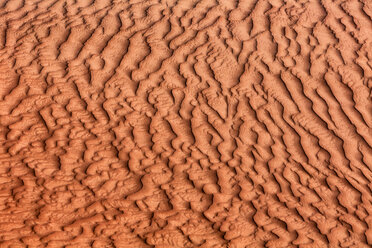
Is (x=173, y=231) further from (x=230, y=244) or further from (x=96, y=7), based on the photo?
(x=96, y=7)

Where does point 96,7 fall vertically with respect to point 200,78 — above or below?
above

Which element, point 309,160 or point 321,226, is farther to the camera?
point 309,160

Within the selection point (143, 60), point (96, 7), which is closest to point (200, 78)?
point (143, 60)

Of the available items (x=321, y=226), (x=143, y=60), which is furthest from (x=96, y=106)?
(x=321, y=226)

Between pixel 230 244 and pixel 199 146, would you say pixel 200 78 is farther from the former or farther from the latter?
pixel 230 244

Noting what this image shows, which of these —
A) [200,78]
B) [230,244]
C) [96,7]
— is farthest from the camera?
[96,7]

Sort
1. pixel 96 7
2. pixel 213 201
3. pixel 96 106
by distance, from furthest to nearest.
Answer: pixel 96 7, pixel 96 106, pixel 213 201
